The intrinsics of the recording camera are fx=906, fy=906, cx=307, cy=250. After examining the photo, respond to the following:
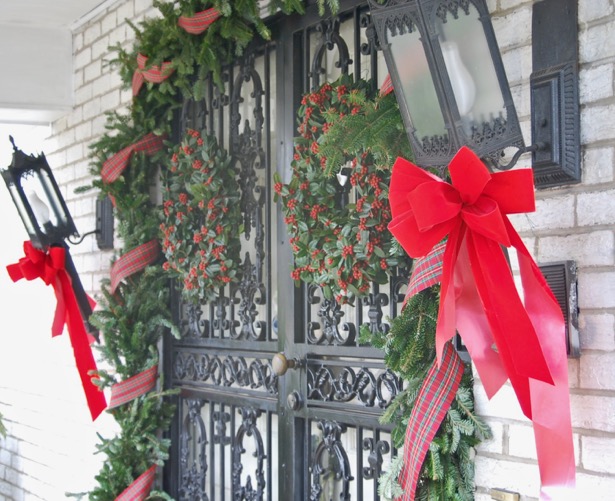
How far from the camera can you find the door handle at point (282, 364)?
3.21 meters

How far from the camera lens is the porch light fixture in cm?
202

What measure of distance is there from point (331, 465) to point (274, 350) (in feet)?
1.64

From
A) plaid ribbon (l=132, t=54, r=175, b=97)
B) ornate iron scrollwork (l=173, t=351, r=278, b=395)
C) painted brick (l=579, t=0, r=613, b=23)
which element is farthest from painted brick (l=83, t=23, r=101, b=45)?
painted brick (l=579, t=0, r=613, b=23)

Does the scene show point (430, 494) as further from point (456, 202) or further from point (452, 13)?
point (452, 13)

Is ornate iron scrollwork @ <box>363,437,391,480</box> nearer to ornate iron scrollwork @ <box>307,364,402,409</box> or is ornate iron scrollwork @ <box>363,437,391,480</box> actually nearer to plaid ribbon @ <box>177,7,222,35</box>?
ornate iron scrollwork @ <box>307,364,402,409</box>

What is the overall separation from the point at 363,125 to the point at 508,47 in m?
0.49

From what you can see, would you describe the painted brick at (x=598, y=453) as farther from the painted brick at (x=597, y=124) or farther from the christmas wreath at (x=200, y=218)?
the christmas wreath at (x=200, y=218)

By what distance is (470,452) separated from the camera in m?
2.34

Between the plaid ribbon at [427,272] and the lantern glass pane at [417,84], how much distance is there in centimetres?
30

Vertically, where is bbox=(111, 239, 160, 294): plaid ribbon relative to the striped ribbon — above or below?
above

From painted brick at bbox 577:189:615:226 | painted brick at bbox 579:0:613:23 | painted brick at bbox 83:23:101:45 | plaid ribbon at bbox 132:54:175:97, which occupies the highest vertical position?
painted brick at bbox 83:23:101:45

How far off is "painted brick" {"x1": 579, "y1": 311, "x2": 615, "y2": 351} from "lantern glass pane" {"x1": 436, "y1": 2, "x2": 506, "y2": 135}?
0.49 meters

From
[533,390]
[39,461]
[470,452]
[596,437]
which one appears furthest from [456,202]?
[39,461]

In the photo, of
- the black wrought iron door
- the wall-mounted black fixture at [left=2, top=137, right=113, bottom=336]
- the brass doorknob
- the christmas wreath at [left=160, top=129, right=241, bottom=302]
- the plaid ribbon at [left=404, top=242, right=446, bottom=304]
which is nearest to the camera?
the plaid ribbon at [left=404, top=242, right=446, bottom=304]
